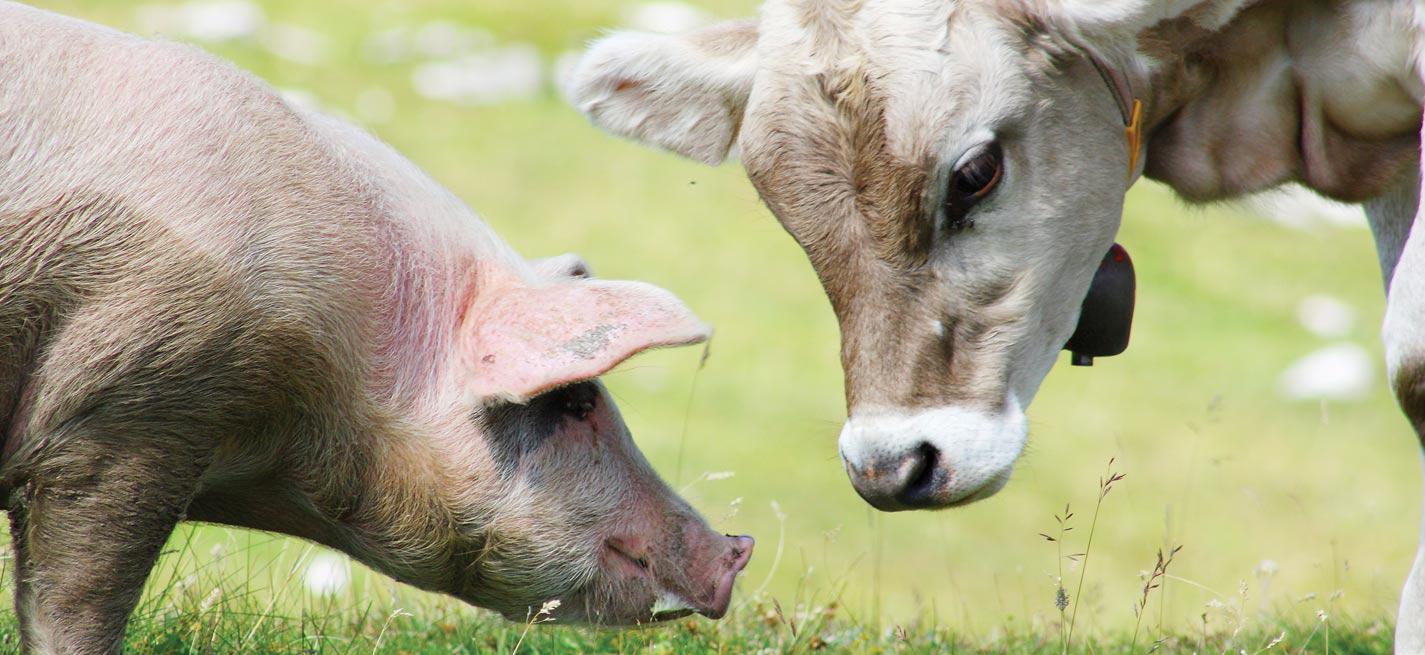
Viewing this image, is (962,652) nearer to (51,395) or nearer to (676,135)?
(676,135)

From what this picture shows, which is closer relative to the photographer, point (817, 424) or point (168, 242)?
point (168, 242)

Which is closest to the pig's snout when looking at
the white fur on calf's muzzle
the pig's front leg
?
the white fur on calf's muzzle

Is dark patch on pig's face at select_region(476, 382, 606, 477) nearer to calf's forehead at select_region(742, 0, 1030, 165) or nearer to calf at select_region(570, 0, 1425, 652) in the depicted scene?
calf at select_region(570, 0, 1425, 652)

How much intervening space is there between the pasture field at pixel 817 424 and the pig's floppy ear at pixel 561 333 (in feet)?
3.01

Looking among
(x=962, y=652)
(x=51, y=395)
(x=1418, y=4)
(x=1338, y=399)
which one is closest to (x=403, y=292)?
(x=51, y=395)

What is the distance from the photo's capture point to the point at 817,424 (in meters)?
17.2

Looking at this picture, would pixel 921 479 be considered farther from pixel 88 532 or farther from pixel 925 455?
pixel 88 532

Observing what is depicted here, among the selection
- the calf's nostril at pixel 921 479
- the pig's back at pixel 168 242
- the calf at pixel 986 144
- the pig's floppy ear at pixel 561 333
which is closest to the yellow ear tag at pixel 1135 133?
the calf at pixel 986 144

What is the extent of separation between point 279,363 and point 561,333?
80 centimetres

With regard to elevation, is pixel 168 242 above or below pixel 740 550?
above

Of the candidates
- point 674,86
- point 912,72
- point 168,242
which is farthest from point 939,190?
point 168,242

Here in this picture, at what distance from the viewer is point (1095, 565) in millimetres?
15445

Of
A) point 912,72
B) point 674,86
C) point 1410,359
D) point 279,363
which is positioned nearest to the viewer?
point 1410,359

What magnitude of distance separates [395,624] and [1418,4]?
12.5 feet
